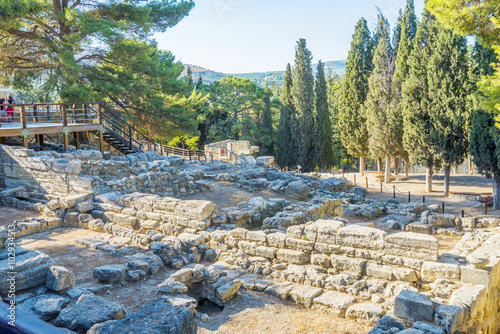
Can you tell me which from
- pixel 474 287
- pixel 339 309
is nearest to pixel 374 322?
pixel 339 309

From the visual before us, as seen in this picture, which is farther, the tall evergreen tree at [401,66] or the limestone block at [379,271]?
the tall evergreen tree at [401,66]

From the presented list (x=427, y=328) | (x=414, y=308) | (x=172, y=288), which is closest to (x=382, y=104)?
(x=414, y=308)

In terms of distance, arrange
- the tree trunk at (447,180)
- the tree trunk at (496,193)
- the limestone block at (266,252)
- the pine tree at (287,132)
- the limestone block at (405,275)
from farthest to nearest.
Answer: the pine tree at (287,132) → the tree trunk at (447,180) → the tree trunk at (496,193) → the limestone block at (266,252) → the limestone block at (405,275)

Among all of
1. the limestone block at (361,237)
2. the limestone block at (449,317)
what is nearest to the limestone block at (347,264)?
the limestone block at (361,237)

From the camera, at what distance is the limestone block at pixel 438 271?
18.2ft

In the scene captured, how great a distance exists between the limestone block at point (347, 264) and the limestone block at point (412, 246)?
1.55 feet

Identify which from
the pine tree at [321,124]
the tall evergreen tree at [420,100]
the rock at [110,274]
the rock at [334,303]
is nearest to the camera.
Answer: the rock at [334,303]

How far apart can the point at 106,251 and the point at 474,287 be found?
649 cm

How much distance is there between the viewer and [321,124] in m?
33.2

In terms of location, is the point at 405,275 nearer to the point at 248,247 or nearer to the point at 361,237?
the point at 361,237

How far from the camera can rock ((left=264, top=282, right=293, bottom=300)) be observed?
5.87 meters

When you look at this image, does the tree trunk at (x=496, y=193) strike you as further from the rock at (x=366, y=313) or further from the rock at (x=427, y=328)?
the rock at (x=427, y=328)

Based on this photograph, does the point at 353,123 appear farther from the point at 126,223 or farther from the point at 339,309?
the point at 339,309

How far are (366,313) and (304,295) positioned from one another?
0.97 metres
